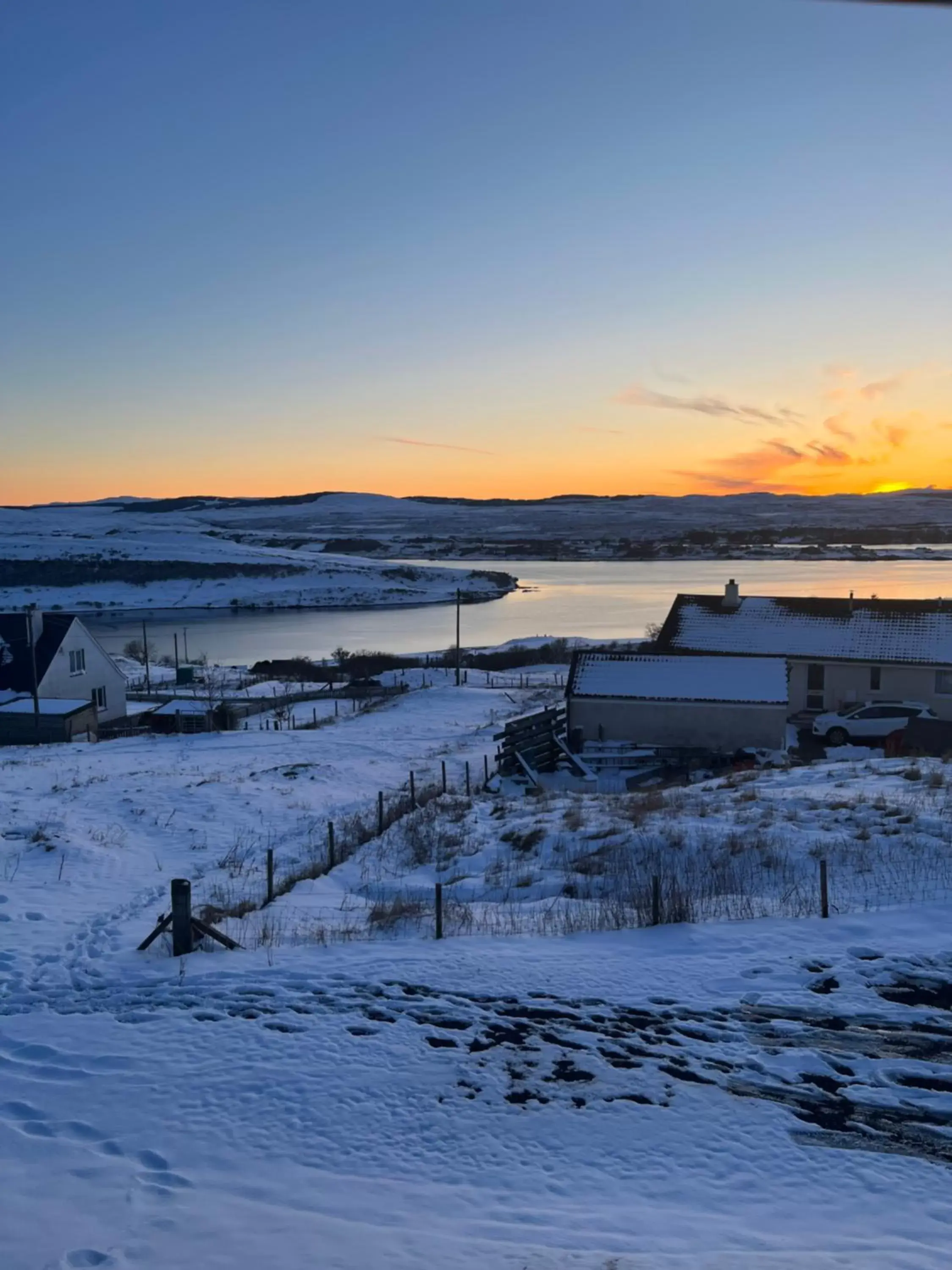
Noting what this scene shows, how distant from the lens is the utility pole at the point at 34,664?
103 feet

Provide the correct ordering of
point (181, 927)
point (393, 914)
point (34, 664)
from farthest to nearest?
point (34, 664)
point (393, 914)
point (181, 927)

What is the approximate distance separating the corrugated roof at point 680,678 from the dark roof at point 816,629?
2.57m

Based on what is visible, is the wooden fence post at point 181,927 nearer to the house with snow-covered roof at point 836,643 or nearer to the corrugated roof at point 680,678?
the corrugated roof at point 680,678

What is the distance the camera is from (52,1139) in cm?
616

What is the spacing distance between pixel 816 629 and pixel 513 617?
48.7 metres

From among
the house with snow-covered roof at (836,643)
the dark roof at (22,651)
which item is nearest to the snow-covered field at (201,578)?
the dark roof at (22,651)

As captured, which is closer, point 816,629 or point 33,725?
point 816,629

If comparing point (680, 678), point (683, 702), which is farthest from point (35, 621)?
point (683, 702)

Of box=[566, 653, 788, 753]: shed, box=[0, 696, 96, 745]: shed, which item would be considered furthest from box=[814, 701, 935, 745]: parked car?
box=[0, 696, 96, 745]: shed

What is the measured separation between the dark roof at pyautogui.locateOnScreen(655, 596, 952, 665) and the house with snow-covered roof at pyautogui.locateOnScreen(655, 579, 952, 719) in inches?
0.9

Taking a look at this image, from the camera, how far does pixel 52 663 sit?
110 feet

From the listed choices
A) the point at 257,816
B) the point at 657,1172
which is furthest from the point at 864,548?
the point at 657,1172

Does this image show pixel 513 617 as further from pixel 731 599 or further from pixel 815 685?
pixel 815 685

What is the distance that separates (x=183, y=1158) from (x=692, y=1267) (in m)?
3.12
